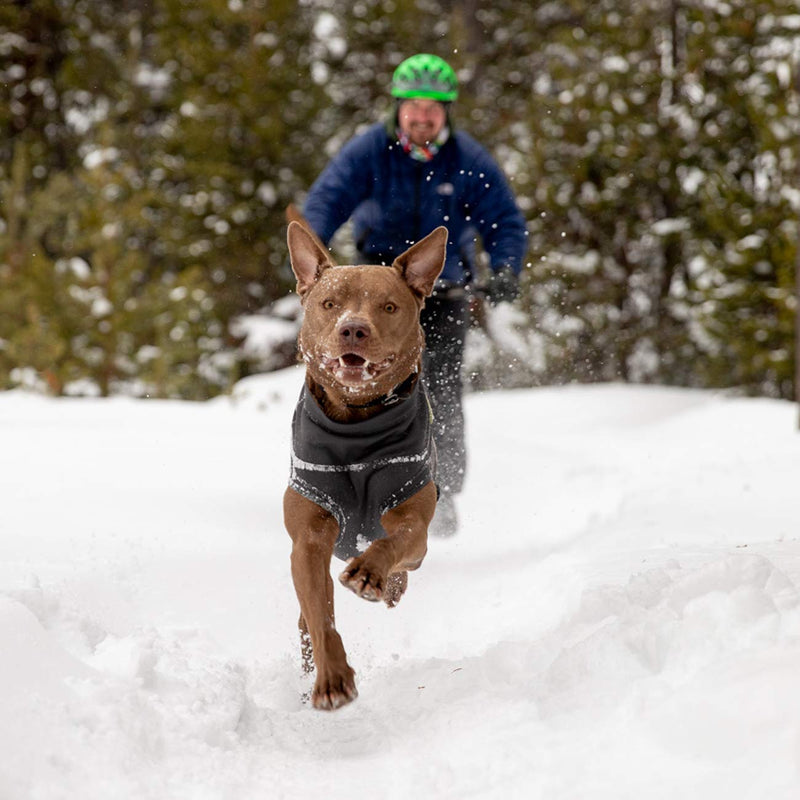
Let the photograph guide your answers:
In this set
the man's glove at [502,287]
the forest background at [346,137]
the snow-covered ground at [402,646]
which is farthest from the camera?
the forest background at [346,137]

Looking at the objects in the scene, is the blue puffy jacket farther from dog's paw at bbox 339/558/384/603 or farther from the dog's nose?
dog's paw at bbox 339/558/384/603

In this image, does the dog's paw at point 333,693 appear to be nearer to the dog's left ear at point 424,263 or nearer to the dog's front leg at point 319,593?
the dog's front leg at point 319,593

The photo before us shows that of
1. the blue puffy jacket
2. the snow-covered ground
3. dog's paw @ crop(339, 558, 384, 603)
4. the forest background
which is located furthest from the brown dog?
the forest background

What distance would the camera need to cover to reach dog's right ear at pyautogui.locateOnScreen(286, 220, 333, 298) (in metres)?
3.25

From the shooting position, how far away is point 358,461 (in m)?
3.08

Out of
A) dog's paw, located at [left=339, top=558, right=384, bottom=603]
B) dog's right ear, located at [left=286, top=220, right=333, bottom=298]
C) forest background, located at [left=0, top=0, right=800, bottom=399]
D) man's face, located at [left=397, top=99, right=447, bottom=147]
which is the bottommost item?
forest background, located at [left=0, top=0, right=800, bottom=399]

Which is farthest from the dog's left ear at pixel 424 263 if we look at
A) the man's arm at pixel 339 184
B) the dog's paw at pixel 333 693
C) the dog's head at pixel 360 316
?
the man's arm at pixel 339 184

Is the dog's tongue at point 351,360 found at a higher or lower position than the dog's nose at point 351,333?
lower

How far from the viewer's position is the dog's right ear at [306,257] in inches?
128

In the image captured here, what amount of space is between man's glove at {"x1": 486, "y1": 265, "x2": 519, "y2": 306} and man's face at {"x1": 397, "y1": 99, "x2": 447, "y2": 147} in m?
0.78

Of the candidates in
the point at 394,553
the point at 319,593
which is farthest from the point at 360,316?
the point at 319,593

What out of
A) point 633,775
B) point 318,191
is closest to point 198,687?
point 633,775

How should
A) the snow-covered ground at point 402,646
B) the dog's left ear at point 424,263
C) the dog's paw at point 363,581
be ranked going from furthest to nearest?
1. the dog's left ear at point 424,263
2. the dog's paw at point 363,581
3. the snow-covered ground at point 402,646

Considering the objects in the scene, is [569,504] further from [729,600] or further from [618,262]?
[618,262]
